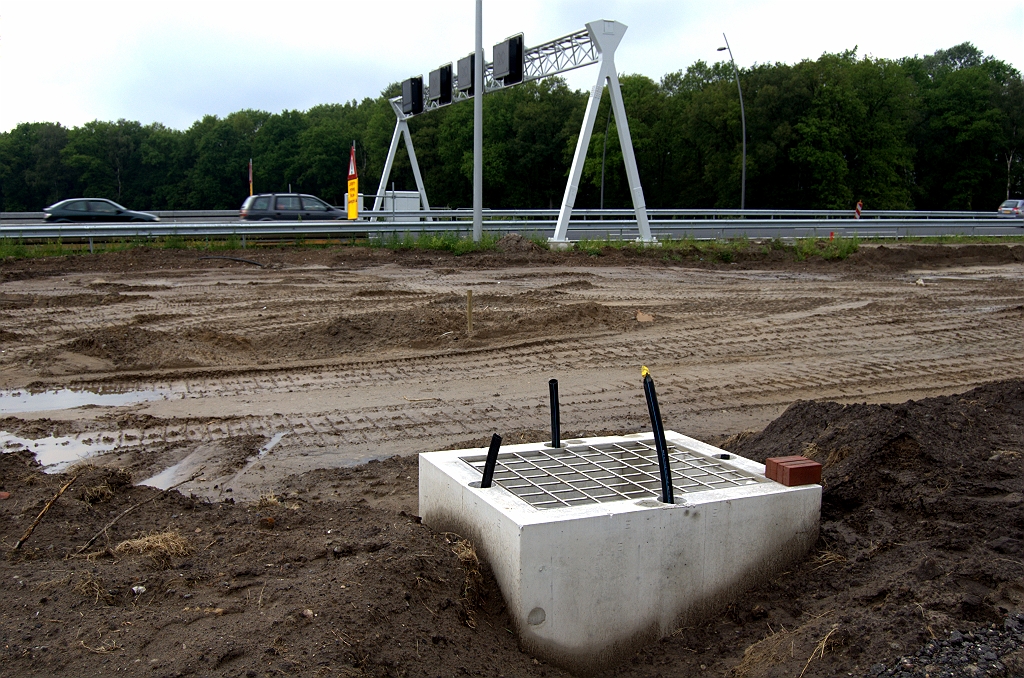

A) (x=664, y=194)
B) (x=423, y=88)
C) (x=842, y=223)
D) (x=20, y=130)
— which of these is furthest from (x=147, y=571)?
(x=20, y=130)

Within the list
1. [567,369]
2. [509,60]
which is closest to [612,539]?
[567,369]

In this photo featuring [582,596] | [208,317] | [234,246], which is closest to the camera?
[582,596]

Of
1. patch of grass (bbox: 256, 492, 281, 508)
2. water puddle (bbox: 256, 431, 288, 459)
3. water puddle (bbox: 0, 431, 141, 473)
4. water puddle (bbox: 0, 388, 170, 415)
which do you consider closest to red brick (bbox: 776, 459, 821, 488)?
patch of grass (bbox: 256, 492, 281, 508)

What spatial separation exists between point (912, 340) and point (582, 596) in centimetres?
909

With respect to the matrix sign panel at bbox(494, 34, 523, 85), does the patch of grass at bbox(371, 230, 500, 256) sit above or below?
below

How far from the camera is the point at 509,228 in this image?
31.8 meters

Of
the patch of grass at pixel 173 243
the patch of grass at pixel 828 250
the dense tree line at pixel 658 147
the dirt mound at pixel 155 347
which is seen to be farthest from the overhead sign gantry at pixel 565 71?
the dense tree line at pixel 658 147

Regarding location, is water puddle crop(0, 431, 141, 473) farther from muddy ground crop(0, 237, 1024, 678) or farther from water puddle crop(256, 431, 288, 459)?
water puddle crop(256, 431, 288, 459)

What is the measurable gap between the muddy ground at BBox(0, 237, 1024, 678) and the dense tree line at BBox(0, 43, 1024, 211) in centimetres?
4011

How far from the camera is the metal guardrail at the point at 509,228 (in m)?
23.6

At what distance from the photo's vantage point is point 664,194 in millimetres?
68000

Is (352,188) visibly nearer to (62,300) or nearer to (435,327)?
(62,300)

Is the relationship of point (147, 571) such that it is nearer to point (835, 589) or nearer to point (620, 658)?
point (620, 658)

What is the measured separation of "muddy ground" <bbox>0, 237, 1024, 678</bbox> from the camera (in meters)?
3.67
